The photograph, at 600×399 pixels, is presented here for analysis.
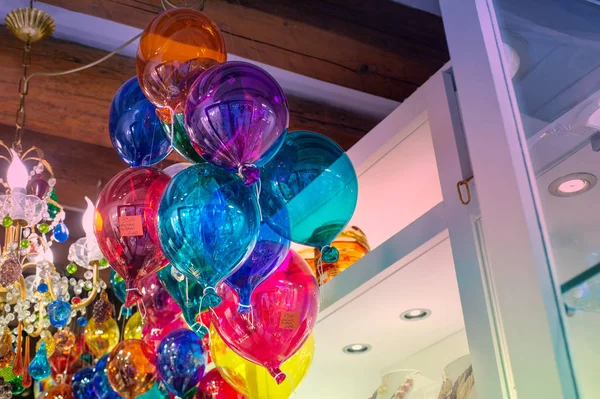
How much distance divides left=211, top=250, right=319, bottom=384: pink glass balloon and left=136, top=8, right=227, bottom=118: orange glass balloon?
1.18 ft

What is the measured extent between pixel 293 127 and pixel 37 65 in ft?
2.82

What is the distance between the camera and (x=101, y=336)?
2240mm

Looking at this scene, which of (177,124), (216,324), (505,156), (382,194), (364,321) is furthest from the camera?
(382,194)

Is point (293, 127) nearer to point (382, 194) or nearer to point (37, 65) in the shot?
point (382, 194)

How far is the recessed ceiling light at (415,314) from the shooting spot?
1.71 meters

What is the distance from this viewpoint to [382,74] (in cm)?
217

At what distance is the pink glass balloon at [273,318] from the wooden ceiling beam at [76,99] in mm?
1175

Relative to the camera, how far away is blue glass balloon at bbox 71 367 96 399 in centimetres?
194

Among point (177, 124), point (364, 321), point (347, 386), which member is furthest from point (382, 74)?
point (177, 124)

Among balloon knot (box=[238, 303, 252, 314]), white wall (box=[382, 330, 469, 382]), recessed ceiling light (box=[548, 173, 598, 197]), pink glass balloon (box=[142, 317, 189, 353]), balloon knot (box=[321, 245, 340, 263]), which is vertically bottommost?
balloon knot (box=[238, 303, 252, 314])

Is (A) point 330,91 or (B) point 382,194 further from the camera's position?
(A) point 330,91

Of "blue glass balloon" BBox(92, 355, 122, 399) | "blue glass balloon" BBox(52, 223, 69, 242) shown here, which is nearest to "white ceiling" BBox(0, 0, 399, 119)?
"blue glass balloon" BBox(52, 223, 69, 242)

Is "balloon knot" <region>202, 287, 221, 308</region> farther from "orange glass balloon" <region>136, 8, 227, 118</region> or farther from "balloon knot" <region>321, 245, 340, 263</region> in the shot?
"orange glass balloon" <region>136, 8, 227, 118</region>

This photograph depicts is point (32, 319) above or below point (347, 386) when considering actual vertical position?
above
